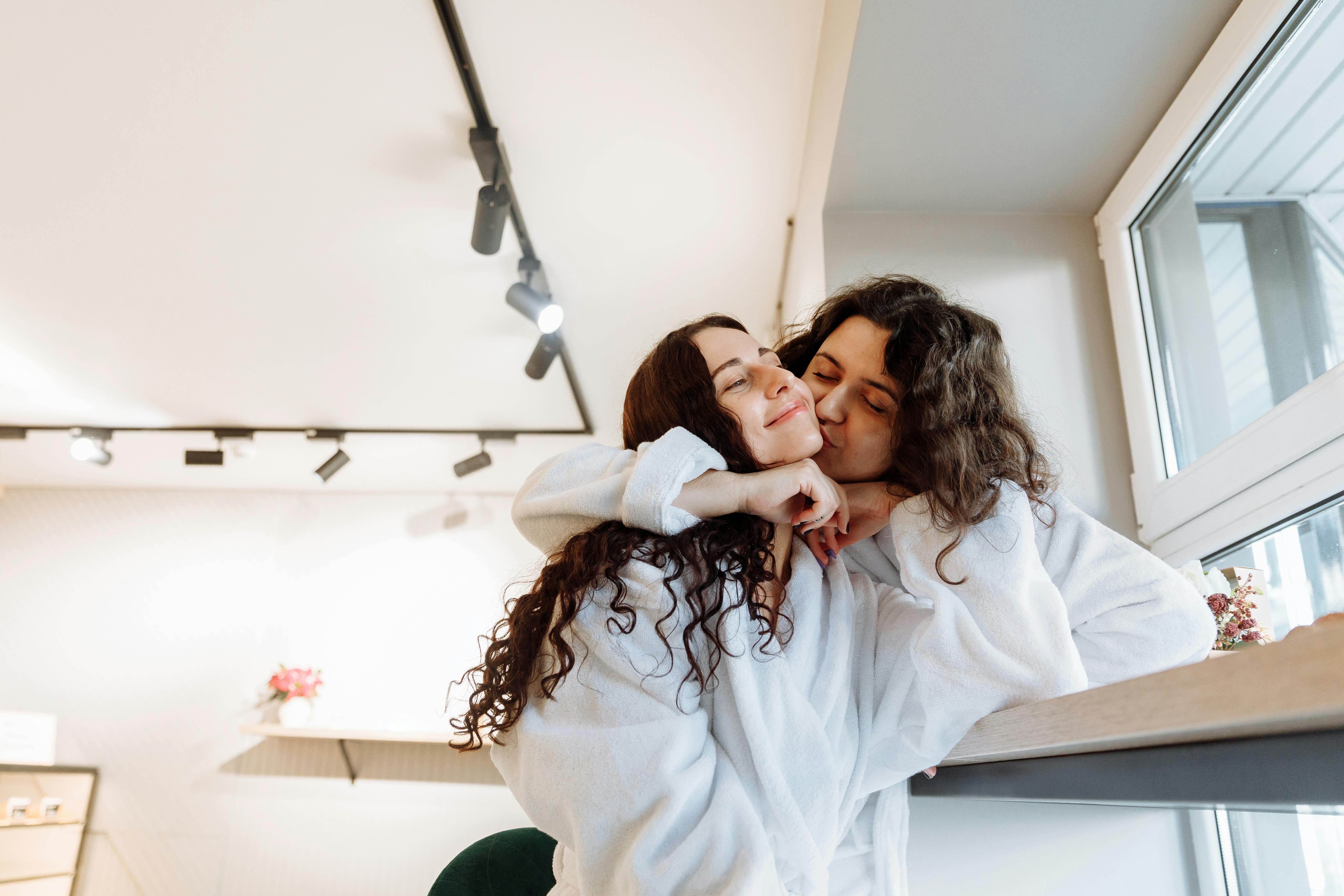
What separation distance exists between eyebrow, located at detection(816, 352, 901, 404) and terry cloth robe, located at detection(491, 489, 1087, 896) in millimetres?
158

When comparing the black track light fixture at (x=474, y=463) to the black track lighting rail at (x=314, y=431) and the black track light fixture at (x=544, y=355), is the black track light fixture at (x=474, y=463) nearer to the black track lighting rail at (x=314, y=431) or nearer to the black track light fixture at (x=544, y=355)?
the black track lighting rail at (x=314, y=431)

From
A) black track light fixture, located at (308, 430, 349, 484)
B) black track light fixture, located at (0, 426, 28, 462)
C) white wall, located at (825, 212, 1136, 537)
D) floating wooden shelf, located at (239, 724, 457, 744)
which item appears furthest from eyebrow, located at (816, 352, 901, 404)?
black track light fixture, located at (0, 426, 28, 462)

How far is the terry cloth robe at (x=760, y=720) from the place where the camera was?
0.75 metres

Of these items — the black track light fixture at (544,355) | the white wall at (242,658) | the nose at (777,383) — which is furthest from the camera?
the white wall at (242,658)

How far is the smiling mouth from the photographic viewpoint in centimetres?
94

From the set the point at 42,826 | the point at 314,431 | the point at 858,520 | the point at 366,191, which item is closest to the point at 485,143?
the point at 366,191

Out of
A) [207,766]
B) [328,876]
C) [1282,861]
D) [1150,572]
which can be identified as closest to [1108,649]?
[1150,572]

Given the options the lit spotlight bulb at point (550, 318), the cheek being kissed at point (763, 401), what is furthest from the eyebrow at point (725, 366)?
the lit spotlight bulb at point (550, 318)

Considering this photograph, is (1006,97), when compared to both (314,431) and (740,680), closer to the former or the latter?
(740,680)

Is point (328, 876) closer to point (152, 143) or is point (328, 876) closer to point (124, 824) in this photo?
point (124, 824)

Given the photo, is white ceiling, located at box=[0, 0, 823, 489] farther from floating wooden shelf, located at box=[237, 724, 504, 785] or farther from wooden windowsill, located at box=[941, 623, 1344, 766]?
floating wooden shelf, located at box=[237, 724, 504, 785]

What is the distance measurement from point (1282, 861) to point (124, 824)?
4.62m

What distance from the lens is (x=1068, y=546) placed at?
0.91 meters

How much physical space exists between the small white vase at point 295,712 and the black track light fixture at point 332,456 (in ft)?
3.31
